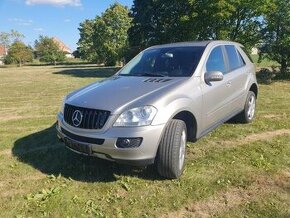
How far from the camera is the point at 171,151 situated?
4.48m

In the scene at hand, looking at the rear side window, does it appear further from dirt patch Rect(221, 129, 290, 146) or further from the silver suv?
dirt patch Rect(221, 129, 290, 146)

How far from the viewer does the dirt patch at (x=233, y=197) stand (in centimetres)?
403

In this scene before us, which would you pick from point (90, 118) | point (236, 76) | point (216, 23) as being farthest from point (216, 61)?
point (216, 23)

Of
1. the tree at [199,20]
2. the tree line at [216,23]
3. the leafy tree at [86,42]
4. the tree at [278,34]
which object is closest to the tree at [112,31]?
the leafy tree at [86,42]

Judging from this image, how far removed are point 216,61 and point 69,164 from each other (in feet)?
9.26

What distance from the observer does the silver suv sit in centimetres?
433

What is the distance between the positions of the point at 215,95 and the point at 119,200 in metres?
2.29

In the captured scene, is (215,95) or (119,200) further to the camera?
(215,95)

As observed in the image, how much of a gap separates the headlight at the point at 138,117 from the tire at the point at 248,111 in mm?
3464

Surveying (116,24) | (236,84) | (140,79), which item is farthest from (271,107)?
(116,24)

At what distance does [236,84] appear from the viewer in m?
6.56

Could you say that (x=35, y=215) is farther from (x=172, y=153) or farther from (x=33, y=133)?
(x=33, y=133)

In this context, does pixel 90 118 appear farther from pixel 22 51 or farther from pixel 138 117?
pixel 22 51

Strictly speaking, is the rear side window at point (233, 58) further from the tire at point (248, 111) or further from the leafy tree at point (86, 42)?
the leafy tree at point (86, 42)
